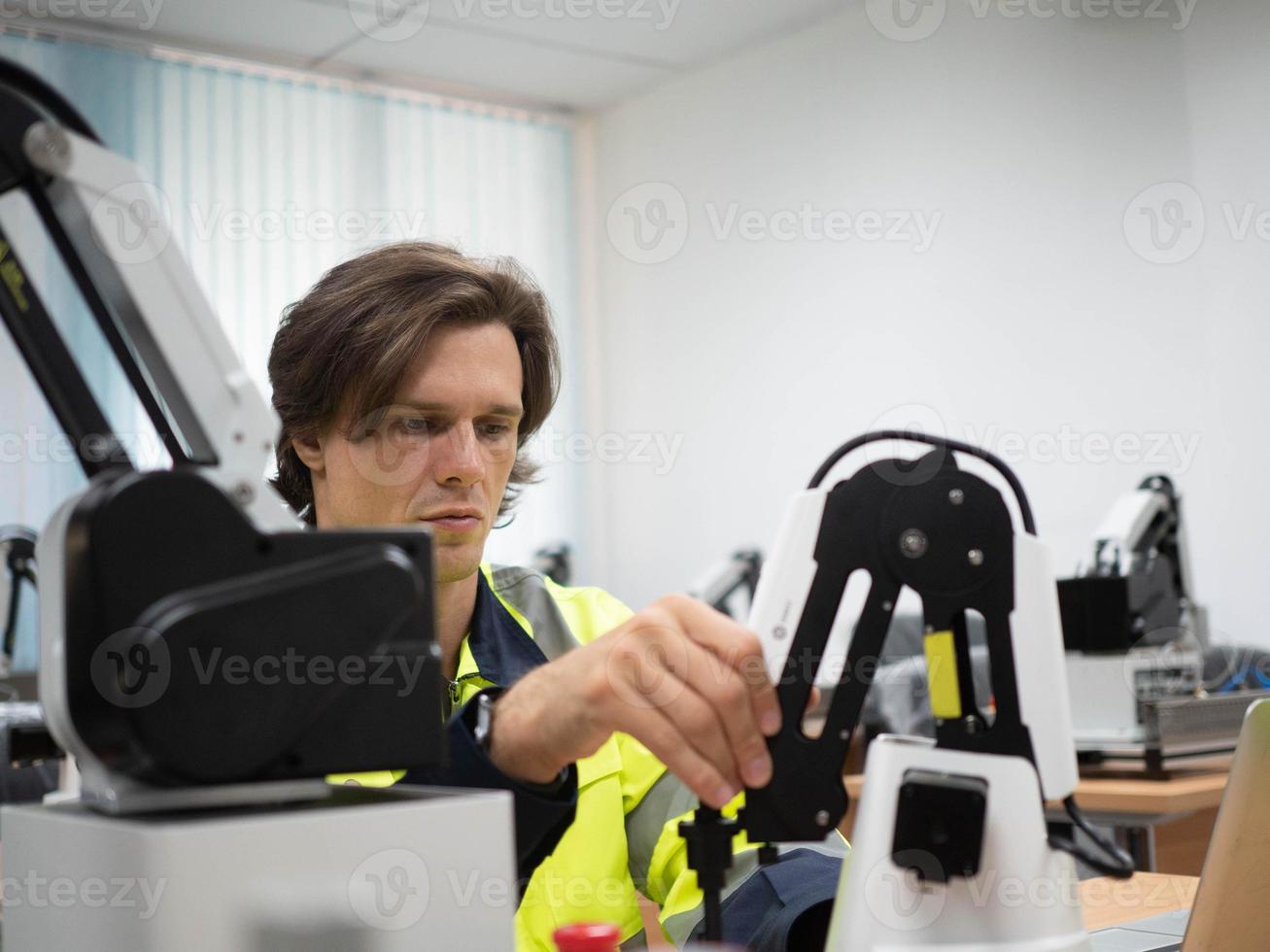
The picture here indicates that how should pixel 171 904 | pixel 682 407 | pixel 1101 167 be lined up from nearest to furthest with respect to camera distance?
pixel 171 904, pixel 1101 167, pixel 682 407

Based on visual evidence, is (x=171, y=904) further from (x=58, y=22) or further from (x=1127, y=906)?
(x=58, y=22)

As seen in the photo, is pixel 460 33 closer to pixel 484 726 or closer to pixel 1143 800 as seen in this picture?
pixel 1143 800

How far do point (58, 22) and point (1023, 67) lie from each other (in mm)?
3498

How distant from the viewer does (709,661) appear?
0.83 meters

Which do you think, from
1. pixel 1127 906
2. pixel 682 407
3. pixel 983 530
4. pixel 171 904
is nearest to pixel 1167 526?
pixel 1127 906

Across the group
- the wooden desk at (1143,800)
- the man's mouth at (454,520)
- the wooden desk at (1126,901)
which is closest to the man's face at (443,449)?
the man's mouth at (454,520)

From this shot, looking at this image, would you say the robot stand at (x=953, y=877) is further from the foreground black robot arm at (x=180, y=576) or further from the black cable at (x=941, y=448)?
the foreground black robot arm at (x=180, y=576)

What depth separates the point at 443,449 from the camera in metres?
1.46

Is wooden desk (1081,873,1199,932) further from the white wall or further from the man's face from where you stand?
the white wall

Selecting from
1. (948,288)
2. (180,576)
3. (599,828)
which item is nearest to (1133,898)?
(599,828)

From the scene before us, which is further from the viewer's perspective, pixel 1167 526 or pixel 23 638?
pixel 23 638

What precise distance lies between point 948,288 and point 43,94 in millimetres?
4442

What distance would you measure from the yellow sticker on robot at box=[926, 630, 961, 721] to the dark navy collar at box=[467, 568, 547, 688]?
0.60m

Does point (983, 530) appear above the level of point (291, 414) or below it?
below
